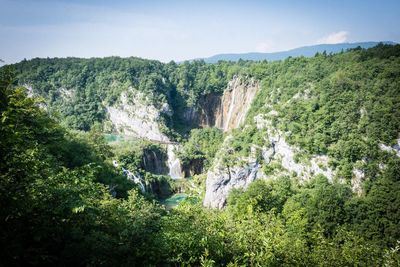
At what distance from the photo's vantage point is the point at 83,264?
9.02 m

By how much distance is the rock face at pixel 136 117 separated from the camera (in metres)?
106

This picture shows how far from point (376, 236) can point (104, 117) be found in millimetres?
100520

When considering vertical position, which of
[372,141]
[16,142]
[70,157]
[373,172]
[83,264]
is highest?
[16,142]

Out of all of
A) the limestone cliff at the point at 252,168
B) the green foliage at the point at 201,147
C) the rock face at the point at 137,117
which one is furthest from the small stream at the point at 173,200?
the rock face at the point at 137,117

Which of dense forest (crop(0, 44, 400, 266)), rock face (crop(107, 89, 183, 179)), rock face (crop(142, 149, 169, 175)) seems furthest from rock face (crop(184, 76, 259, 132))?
rock face (crop(142, 149, 169, 175))

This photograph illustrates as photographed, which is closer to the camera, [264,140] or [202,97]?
[264,140]

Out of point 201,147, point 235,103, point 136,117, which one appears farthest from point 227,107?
point 136,117

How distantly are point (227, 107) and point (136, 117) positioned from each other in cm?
3322

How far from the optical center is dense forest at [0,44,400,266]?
27.9ft

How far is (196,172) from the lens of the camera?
92.4 m

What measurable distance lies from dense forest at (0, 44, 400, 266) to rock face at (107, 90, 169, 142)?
3.34 m

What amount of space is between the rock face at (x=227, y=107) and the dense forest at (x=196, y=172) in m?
3.37

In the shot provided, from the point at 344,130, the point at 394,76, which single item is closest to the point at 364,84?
the point at 394,76

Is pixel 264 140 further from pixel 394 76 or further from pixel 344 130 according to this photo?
pixel 394 76
